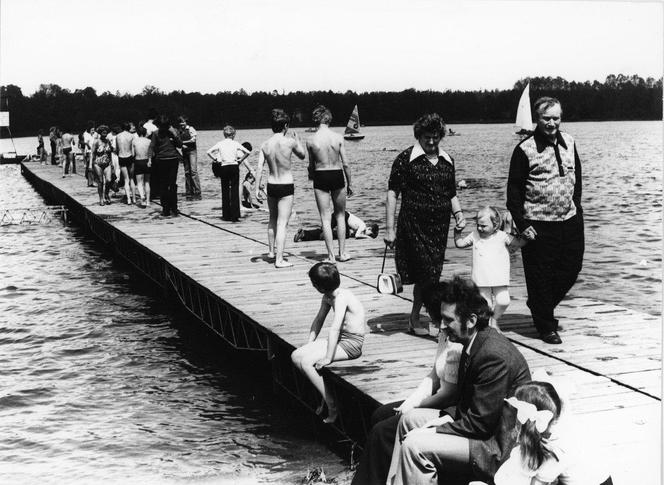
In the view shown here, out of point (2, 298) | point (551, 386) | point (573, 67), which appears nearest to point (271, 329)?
point (551, 386)

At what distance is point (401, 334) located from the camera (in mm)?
6672

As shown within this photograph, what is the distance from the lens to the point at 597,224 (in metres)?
26.0

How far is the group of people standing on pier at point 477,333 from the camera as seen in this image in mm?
3525

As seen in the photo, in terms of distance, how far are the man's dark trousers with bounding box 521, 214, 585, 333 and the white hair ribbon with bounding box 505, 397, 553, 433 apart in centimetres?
272

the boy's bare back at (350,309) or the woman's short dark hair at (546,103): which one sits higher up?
the woman's short dark hair at (546,103)

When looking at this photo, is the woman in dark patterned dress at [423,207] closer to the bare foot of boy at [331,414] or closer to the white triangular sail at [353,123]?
the bare foot of boy at [331,414]

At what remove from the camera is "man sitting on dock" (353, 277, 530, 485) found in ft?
12.4

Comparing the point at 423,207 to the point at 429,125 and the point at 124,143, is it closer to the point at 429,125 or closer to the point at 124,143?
the point at 429,125

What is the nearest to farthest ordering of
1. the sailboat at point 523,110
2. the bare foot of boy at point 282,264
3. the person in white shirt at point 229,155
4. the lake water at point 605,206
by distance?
the bare foot of boy at point 282,264
the person in white shirt at point 229,155
the lake water at point 605,206
the sailboat at point 523,110

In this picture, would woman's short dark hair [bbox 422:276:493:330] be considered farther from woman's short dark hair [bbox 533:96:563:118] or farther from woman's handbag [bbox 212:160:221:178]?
woman's handbag [bbox 212:160:221:178]

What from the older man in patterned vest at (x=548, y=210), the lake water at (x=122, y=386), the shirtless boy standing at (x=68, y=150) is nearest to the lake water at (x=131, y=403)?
the lake water at (x=122, y=386)

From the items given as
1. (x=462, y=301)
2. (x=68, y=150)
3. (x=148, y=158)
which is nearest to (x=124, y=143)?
(x=148, y=158)

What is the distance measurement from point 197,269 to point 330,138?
8.19 feet

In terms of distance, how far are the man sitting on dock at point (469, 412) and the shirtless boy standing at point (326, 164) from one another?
4747mm
